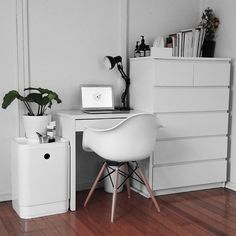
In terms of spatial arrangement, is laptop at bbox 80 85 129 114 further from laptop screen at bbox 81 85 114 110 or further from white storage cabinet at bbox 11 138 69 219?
white storage cabinet at bbox 11 138 69 219

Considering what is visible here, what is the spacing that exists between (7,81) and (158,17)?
5.20 feet

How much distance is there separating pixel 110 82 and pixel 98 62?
22cm

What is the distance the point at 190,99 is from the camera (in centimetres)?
329

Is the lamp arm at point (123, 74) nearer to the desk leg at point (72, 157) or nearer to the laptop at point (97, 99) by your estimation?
the laptop at point (97, 99)

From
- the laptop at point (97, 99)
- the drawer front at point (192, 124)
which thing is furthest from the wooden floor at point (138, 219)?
the laptop at point (97, 99)

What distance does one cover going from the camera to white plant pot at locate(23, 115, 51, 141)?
2.89 meters

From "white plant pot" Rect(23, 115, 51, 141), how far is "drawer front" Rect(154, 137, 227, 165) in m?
0.98

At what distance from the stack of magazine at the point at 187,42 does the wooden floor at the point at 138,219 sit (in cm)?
131

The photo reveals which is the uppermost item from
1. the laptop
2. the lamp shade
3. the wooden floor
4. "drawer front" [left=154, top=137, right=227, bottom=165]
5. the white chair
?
the lamp shade

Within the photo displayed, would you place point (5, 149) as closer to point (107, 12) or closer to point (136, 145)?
point (136, 145)

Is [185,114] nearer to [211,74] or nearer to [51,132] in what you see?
[211,74]

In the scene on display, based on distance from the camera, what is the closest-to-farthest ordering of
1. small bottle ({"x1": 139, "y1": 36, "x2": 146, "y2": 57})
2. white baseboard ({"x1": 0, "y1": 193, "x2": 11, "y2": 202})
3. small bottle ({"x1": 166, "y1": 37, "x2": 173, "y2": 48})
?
white baseboard ({"x1": 0, "y1": 193, "x2": 11, "y2": 202}) < small bottle ({"x1": 139, "y1": 36, "x2": 146, "y2": 57}) < small bottle ({"x1": 166, "y1": 37, "x2": 173, "y2": 48})

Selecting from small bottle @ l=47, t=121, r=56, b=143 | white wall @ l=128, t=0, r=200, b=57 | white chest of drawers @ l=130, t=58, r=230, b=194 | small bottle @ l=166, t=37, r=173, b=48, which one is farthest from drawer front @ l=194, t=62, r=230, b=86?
small bottle @ l=47, t=121, r=56, b=143

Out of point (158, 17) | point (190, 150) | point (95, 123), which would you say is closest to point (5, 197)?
point (95, 123)
